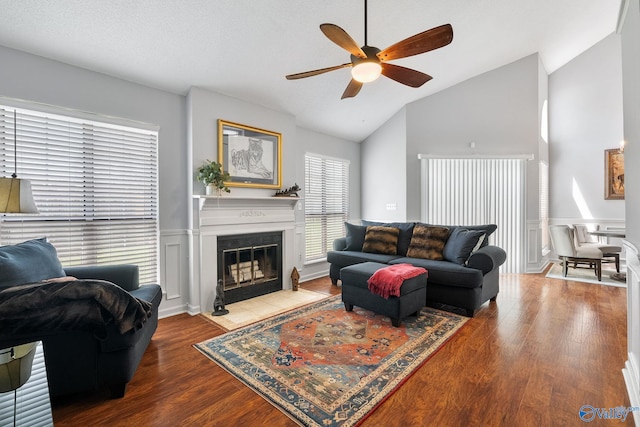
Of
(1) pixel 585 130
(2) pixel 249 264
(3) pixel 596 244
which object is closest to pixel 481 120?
(1) pixel 585 130

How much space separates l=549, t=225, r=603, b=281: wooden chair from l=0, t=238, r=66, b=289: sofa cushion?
6.61 metres

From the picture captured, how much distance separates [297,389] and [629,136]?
108 inches

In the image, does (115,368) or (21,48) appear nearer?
(115,368)

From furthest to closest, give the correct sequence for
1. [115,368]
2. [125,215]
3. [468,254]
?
[468,254] → [125,215] → [115,368]

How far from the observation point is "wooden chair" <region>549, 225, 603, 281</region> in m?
4.74

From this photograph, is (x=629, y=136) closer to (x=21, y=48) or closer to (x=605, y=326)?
(x=605, y=326)

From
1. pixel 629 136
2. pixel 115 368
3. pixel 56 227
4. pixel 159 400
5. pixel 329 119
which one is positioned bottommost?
pixel 159 400

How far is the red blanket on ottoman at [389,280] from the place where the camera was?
290cm

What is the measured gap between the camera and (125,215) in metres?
3.20

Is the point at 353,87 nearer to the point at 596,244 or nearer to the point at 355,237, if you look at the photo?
the point at 355,237

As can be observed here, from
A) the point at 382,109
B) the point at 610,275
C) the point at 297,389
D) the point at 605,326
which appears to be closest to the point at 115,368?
the point at 297,389

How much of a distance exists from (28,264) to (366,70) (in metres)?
2.77

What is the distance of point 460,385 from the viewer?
6.59 feet

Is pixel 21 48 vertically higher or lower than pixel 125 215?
higher
